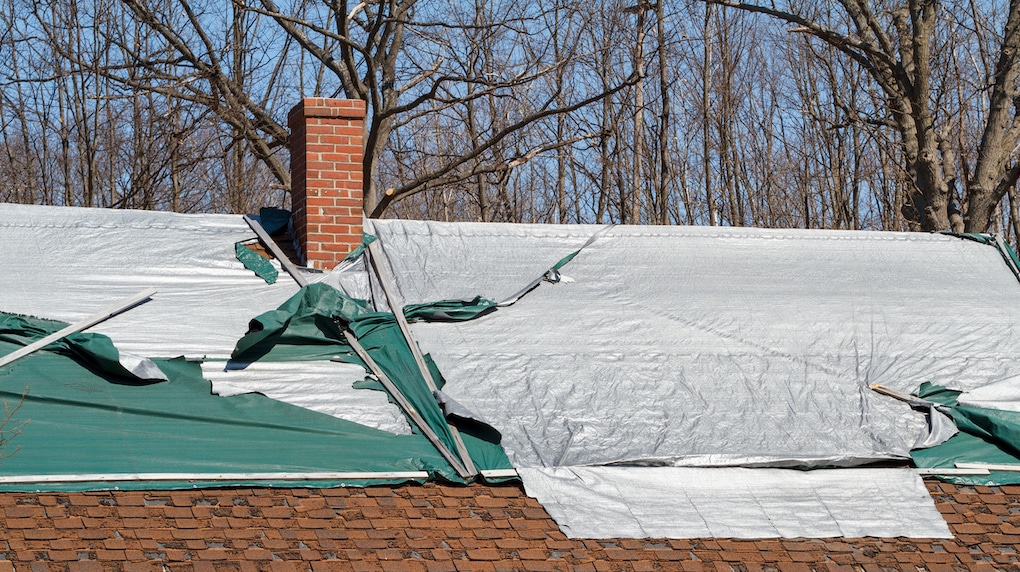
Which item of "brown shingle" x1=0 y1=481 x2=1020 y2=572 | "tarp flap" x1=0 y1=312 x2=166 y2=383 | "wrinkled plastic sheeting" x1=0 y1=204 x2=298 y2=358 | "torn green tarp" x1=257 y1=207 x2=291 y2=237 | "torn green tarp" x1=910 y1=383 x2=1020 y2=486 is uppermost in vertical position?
"torn green tarp" x1=257 y1=207 x2=291 y2=237

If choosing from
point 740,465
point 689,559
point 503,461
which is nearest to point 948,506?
point 740,465

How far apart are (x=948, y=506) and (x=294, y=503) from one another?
426 cm

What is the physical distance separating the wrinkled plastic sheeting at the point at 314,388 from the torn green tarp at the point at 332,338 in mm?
122

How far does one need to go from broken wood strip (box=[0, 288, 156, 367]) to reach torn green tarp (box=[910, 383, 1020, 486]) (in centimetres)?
582

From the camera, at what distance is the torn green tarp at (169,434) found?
261 inches

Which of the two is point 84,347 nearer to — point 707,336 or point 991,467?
point 707,336

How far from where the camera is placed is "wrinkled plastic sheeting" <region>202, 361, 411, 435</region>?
7434 millimetres

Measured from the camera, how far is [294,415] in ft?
24.1

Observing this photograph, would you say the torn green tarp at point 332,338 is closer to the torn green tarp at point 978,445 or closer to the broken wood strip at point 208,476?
the broken wood strip at point 208,476

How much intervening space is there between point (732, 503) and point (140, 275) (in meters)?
5.07

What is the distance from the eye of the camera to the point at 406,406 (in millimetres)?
7512

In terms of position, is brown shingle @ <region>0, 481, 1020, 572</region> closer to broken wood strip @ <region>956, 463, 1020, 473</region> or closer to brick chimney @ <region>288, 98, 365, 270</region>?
broken wood strip @ <region>956, 463, 1020, 473</region>

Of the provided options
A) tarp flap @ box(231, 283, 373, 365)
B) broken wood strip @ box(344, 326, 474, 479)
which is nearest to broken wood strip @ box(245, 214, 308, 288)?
tarp flap @ box(231, 283, 373, 365)

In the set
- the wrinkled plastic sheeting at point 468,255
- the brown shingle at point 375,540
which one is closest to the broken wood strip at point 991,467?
the brown shingle at point 375,540
